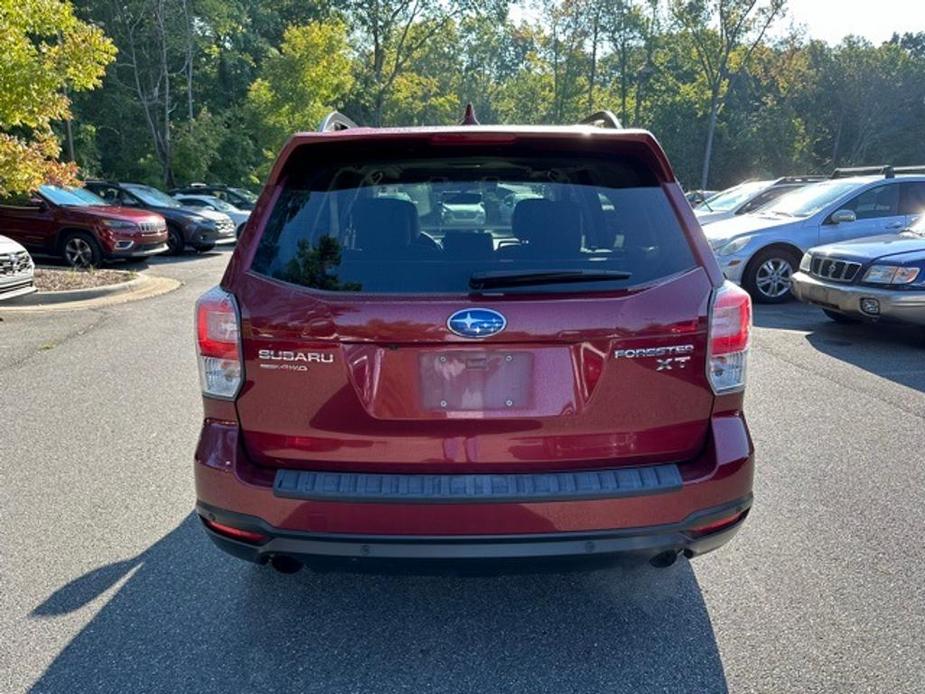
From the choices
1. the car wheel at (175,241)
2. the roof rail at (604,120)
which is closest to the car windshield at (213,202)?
the car wheel at (175,241)

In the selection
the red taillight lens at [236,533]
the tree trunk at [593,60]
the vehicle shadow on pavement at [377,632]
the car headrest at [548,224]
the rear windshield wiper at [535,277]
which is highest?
the tree trunk at [593,60]

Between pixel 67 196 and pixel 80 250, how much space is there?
1.19m

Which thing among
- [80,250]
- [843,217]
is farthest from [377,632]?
[80,250]

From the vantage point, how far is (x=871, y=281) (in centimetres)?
717

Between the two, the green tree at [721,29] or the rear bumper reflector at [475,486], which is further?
the green tree at [721,29]

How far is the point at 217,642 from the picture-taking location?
262 cm

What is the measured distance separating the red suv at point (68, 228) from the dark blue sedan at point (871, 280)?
1121 centimetres

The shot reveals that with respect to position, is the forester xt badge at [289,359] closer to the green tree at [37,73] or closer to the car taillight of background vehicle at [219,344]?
the car taillight of background vehicle at [219,344]

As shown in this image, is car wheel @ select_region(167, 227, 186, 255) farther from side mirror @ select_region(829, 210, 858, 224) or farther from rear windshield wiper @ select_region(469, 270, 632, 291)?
rear windshield wiper @ select_region(469, 270, 632, 291)

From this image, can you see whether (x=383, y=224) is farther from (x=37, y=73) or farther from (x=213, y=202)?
(x=213, y=202)

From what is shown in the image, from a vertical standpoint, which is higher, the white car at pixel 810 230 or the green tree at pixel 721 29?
the green tree at pixel 721 29

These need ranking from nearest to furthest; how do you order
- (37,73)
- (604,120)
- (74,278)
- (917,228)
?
(604,120) < (917,228) < (37,73) < (74,278)

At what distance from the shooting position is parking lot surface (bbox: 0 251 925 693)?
8.07ft

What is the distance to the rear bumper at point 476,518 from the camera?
7.27 feet
